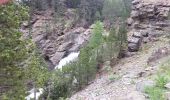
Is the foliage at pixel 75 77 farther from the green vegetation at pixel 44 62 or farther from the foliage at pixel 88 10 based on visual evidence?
the foliage at pixel 88 10

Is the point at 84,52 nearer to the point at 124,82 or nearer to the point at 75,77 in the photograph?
the point at 75,77

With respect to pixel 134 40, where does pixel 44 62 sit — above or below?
below

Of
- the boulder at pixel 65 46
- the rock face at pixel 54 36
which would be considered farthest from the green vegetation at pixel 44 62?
the boulder at pixel 65 46

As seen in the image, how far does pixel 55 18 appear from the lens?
11506 centimetres

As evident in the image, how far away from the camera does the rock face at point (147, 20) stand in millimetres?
72000

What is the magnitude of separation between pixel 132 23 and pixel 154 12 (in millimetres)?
5302

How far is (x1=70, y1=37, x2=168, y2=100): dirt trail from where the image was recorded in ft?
108

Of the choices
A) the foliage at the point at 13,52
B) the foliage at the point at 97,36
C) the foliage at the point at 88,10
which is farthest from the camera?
the foliage at the point at 88,10

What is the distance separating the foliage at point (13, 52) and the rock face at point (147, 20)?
46.6m

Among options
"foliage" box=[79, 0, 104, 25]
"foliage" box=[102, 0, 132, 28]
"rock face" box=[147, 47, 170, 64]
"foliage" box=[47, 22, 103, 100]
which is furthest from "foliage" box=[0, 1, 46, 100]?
"foliage" box=[79, 0, 104, 25]

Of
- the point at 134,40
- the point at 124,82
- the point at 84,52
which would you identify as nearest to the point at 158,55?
the point at 84,52

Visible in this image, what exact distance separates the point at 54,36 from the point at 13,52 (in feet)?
276

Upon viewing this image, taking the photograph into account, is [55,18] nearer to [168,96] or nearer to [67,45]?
[67,45]

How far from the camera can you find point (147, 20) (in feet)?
268
